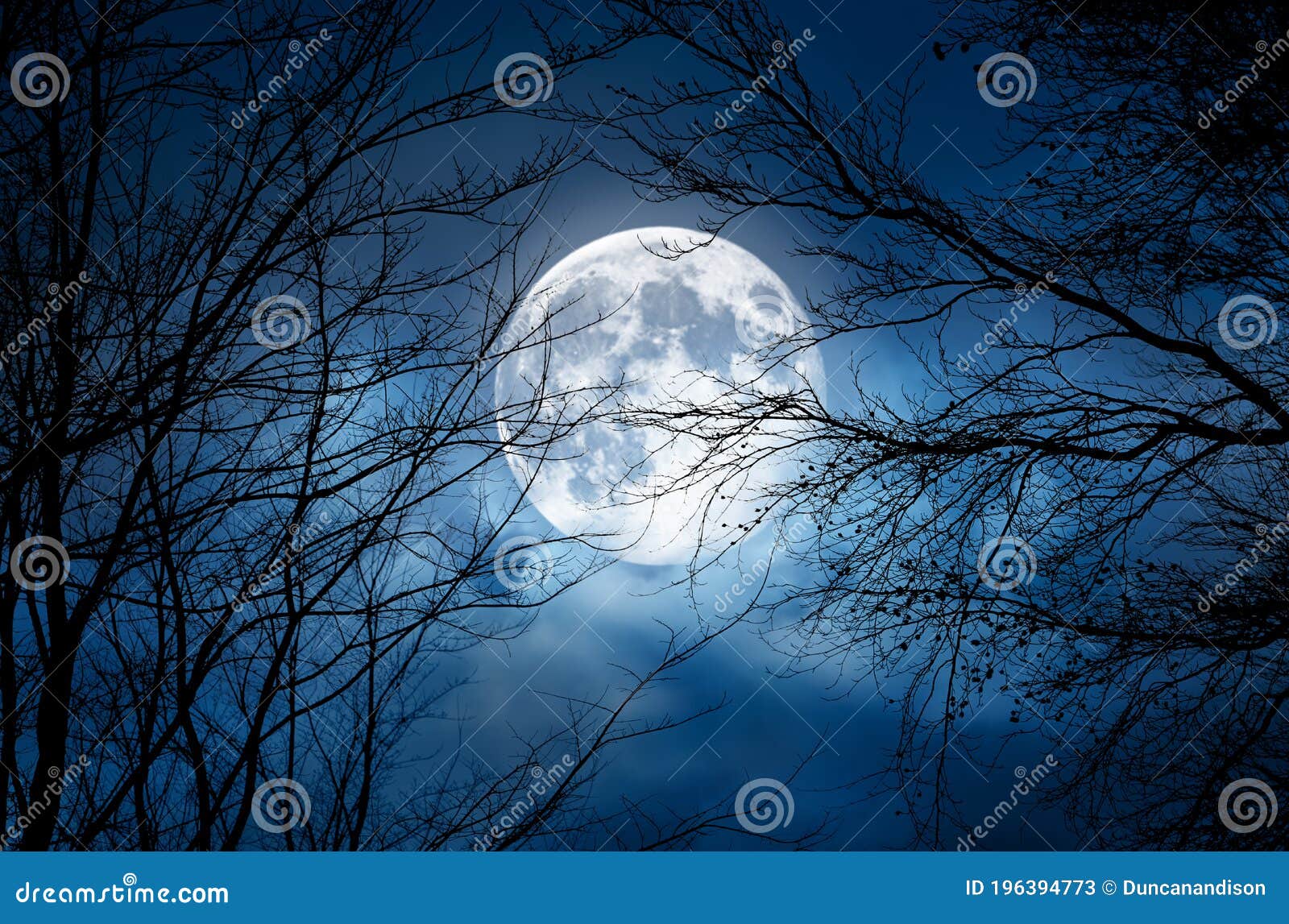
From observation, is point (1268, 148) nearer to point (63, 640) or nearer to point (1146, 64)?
point (1146, 64)

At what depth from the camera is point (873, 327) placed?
544cm

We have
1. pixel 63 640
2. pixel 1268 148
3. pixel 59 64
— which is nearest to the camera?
pixel 63 640

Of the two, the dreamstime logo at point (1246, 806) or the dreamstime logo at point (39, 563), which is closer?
the dreamstime logo at point (39, 563)

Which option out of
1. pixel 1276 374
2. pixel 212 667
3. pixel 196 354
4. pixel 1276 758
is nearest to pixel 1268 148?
pixel 1276 374

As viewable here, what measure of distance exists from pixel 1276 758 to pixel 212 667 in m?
5.72
